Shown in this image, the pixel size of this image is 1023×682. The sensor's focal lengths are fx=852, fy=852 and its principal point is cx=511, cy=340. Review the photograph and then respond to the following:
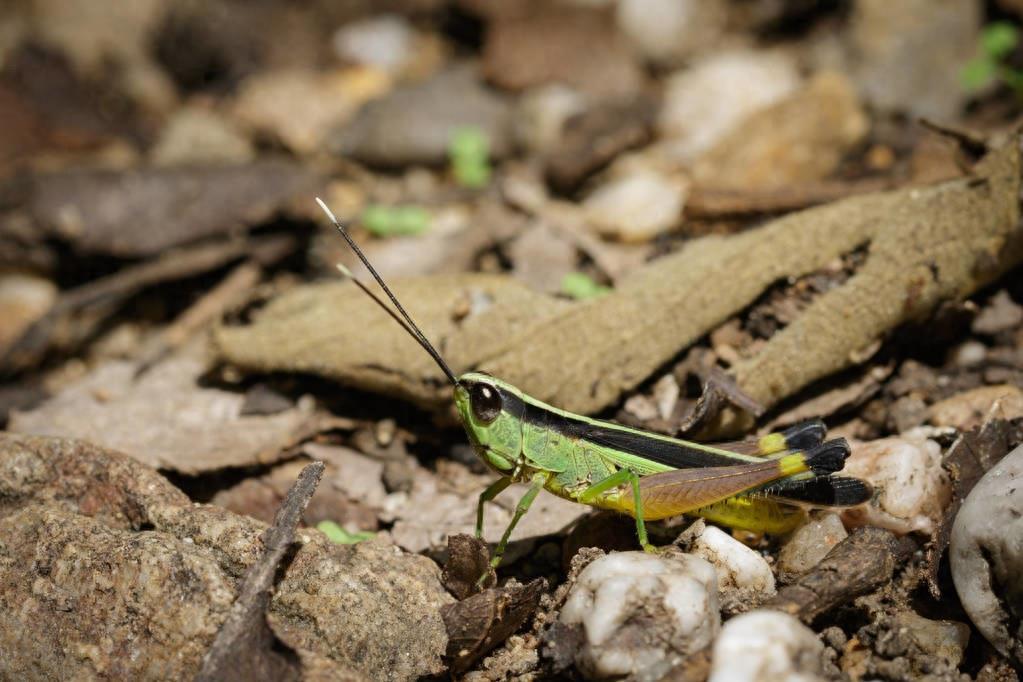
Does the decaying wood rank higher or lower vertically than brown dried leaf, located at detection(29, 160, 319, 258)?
higher

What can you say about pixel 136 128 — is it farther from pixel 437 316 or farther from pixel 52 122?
pixel 437 316

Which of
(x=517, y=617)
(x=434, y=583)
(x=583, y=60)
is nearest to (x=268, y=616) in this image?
(x=434, y=583)

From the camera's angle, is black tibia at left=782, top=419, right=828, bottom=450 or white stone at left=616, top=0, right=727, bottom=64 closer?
black tibia at left=782, top=419, right=828, bottom=450

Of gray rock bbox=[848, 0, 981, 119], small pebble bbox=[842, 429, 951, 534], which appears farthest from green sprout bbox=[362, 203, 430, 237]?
small pebble bbox=[842, 429, 951, 534]

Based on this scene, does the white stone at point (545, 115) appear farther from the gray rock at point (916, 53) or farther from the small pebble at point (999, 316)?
the small pebble at point (999, 316)

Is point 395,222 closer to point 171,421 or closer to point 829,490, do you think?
point 171,421

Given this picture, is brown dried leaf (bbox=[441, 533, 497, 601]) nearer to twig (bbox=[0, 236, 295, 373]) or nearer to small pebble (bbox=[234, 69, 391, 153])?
twig (bbox=[0, 236, 295, 373])
